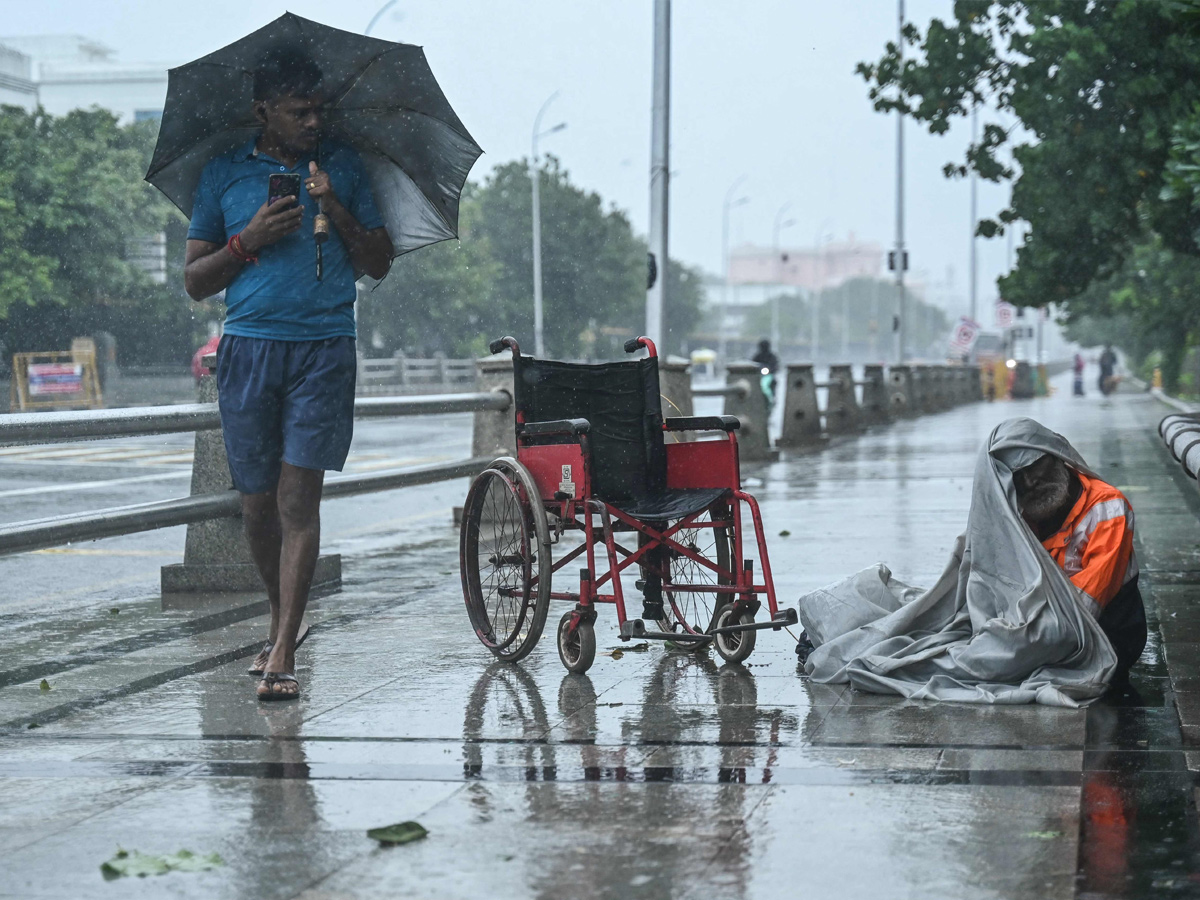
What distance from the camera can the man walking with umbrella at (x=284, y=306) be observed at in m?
5.56

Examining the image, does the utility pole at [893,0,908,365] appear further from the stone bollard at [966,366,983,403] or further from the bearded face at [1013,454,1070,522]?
the bearded face at [1013,454,1070,522]

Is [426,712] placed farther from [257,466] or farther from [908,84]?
[908,84]

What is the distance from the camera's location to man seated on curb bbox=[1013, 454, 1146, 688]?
5.42 metres

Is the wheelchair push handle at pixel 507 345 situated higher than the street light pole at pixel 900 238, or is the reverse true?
the street light pole at pixel 900 238

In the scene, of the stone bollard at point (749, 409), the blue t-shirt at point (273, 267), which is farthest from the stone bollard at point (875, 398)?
the blue t-shirt at point (273, 267)

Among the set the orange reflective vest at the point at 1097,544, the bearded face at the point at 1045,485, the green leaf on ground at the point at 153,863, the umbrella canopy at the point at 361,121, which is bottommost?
the green leaf on ground at the point at 153,863

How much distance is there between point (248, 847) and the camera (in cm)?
376

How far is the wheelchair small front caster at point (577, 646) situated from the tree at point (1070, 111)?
11692 mm

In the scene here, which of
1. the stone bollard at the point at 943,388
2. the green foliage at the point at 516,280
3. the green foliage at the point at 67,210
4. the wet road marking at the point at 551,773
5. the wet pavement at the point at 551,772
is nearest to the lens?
the wet pavement at the point at 551,772

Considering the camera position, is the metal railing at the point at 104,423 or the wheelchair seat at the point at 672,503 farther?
the metal railing at the point at 104,423

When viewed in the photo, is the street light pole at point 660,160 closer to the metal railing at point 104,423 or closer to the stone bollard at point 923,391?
the metal railing at point 104,423

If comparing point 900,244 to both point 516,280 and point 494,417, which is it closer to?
point 516,280

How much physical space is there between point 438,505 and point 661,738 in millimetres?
9937

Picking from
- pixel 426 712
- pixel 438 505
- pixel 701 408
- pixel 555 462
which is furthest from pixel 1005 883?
pixel 701 408
